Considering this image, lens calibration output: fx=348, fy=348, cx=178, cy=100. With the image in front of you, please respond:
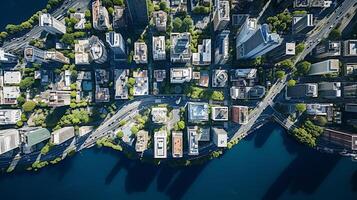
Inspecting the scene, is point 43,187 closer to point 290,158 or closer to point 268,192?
point 268,192

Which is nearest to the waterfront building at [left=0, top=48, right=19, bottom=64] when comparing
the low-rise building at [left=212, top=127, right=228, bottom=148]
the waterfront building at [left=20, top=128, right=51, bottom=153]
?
the waterfront building at [left=20, top=128, right=51, bottom=153]

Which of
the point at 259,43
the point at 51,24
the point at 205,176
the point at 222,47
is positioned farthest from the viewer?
the point at 205,176

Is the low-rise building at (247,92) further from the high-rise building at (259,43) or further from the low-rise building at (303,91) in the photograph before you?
the high-rise building at (259,43)

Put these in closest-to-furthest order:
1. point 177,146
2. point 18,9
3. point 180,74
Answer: point 180,74, point 177,146, point 18,9

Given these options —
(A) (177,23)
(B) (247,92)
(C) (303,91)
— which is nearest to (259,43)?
(B) (247,92)

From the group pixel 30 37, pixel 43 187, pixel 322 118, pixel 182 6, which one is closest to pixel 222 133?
pixel 322 118

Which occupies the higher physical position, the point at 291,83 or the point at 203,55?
the point at 203,55

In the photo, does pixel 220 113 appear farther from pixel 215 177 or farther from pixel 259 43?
pixel 259 43
